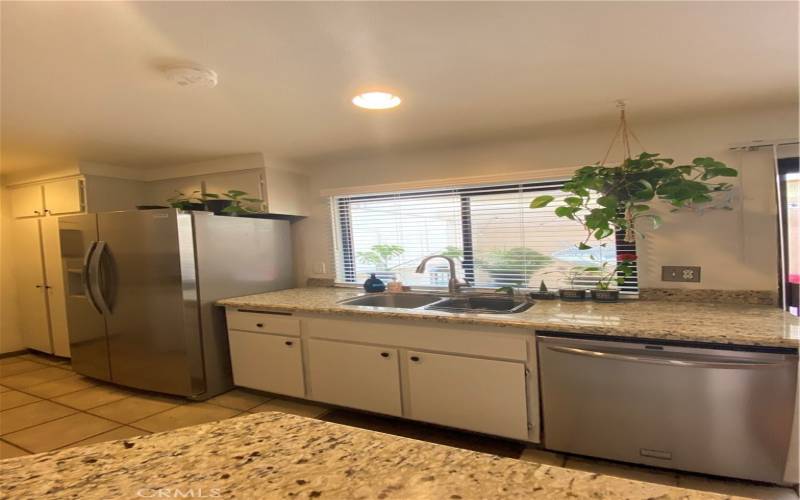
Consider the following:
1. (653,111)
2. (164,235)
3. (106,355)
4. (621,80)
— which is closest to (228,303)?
(164,235)

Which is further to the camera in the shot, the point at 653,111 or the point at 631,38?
the point at 653,111

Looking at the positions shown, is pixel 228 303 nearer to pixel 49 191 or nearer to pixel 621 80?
pixel 49 191

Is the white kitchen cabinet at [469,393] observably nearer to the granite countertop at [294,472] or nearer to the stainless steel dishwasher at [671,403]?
the stainless steel dishwasher at [671,403]

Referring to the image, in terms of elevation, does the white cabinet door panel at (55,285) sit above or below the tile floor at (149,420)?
above

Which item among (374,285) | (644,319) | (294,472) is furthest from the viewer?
(374,285)

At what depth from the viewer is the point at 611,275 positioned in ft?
8.37

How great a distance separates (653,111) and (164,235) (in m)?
3.20

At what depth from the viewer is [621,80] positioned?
180cm

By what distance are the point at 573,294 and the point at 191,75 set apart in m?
2.39

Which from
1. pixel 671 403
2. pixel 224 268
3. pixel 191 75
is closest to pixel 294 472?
pixel 191 75

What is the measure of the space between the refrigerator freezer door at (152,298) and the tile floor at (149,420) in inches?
7.3

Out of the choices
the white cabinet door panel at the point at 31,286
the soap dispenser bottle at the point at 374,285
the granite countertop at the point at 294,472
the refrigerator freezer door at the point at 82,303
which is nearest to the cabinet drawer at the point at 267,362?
the soap dispenser bottle at the point at 374,285

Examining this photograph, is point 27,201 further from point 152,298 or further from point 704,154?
point 704,154

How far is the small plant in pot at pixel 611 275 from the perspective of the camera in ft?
8.05
